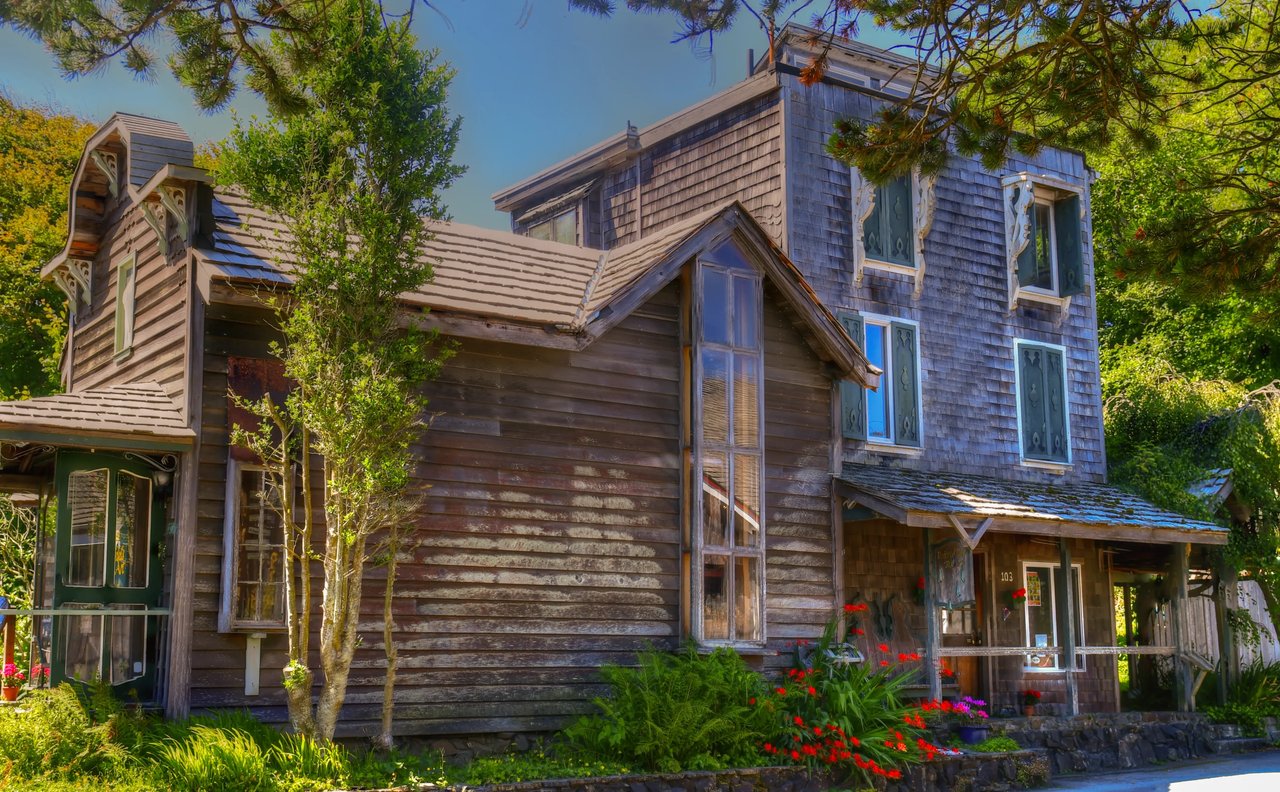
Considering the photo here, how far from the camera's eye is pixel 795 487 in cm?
1608

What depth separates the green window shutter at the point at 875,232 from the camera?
64.6 feet

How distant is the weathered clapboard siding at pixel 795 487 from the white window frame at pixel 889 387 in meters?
2.76

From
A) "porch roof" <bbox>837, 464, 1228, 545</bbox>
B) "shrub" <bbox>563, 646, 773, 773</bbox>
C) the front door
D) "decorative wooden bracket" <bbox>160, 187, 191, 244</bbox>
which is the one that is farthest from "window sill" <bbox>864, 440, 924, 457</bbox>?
the front door

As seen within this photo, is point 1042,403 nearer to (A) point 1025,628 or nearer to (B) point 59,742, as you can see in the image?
(A) point 1025,628

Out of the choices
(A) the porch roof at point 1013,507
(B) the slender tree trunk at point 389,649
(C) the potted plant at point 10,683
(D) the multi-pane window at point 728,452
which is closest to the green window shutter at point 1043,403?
(A) the porch roof at point 1013,507

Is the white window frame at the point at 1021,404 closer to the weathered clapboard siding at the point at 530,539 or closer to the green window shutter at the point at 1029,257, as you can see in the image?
the green window shutter at the point at 1029,257

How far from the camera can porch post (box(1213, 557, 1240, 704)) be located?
20.8m

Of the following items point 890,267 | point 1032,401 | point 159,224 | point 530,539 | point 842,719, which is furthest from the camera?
point 1032,401

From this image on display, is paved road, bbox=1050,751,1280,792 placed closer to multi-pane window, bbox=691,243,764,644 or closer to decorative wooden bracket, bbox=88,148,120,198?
multi-pane window, bbox=691,243,764,644

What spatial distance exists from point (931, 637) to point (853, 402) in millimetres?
3659

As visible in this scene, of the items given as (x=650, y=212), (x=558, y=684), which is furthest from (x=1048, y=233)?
(x=558, y=684)

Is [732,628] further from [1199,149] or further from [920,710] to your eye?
[1199,149]

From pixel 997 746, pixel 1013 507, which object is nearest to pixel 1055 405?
pixel 1013 507

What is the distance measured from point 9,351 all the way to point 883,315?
16843 millimetres
